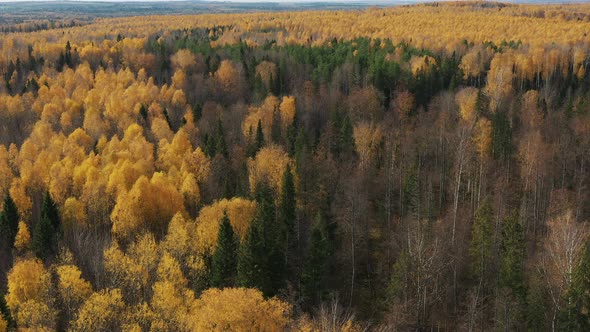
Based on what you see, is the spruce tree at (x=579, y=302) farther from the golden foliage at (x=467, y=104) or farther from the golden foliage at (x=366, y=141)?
the golden foliage at (x=467, y=104)

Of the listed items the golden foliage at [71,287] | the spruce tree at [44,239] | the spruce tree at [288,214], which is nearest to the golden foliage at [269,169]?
the spruce tree at [288,214]

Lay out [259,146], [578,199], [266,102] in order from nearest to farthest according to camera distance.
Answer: [578,199], [259,146], [266,102]

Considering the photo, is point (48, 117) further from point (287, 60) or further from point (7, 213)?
point (287, 60)

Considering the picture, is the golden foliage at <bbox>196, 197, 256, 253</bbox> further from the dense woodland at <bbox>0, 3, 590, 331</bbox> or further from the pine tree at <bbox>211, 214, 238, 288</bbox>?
the pine tree at <bbox>211, 214, 238, 288</bbox>

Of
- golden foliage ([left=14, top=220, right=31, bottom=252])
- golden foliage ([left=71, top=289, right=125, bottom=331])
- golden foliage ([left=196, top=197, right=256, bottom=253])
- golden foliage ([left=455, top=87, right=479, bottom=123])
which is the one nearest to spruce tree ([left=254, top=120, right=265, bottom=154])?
golden foliage ([left=196, top=197, right=256, bottom=253])

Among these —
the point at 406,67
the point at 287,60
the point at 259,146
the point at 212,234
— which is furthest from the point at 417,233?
the point at 287,60

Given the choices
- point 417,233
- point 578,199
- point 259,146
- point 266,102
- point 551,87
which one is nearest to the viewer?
point 417,233

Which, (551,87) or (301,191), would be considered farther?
(551,87)
